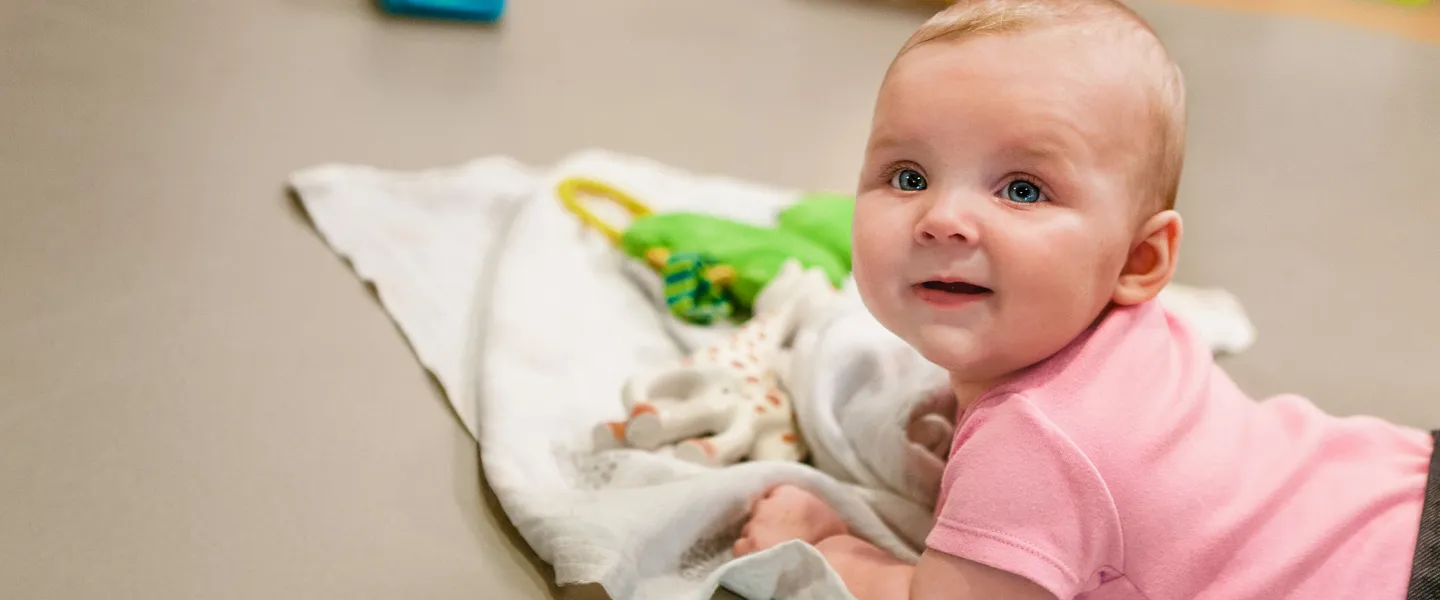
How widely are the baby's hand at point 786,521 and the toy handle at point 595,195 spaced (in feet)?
1.57

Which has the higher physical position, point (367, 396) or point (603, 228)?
point (603, 228)

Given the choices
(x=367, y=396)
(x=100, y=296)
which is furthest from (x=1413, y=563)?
(x=100, y=296)

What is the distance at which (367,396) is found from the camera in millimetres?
945

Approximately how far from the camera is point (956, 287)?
688 millimetres

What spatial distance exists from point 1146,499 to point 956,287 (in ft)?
0.52

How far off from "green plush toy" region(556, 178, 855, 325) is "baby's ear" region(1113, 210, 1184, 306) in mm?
438

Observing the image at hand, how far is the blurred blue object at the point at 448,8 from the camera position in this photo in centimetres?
181

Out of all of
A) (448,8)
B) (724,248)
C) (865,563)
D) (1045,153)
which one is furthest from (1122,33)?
(448,8)

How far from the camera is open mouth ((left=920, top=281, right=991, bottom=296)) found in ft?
2.24

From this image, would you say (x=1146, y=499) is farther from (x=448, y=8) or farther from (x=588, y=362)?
(x=448, y=8)

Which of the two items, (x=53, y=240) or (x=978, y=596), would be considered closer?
(x=978, y=596)

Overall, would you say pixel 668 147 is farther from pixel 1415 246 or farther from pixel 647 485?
pixel 1415 246

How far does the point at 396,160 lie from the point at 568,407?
1.73ft

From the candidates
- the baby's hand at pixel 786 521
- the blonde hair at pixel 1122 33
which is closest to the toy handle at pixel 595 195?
the baby's hand at pixel 786 521
